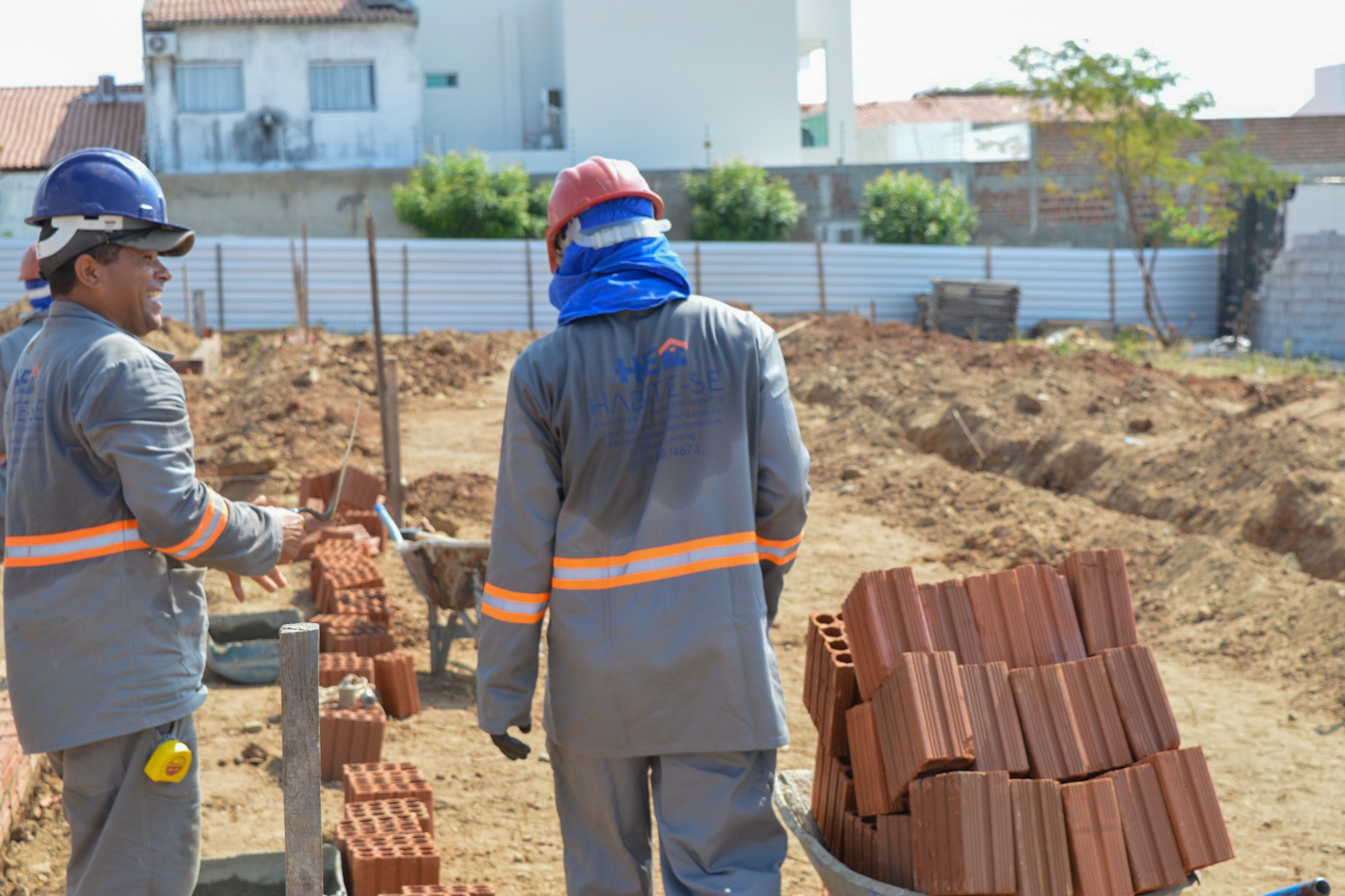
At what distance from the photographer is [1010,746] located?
277 centimetres

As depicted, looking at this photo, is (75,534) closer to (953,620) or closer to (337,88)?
(953,620)

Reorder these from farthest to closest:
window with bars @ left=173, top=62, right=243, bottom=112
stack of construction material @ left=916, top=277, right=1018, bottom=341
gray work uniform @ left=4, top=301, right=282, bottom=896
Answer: window with bars @ left=173, top=62, right=243, bottom=112, stack of construction material @ left=916, top=277, right=1018, bottom=341, gray work uniform @ left=4, top=301, right=282, bottom=896

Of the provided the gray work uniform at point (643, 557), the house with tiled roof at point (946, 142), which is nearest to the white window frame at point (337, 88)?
the house with tiled roof at point (946, 142)

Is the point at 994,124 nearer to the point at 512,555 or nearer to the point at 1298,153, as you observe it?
the point at 1298,153

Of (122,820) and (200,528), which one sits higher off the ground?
(200,528)

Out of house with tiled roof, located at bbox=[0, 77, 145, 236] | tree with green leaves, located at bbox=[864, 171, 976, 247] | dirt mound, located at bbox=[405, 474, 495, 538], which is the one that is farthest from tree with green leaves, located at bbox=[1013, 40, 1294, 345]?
house with tiled roof, located at bbox=[0, 77, 145, 236]

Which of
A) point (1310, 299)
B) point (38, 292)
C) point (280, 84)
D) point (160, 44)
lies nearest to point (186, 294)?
point (280, 84)

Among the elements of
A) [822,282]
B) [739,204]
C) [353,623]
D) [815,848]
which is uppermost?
[739,204]

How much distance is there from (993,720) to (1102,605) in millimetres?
460

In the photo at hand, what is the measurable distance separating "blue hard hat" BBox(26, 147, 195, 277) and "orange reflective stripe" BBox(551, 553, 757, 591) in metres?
1.26

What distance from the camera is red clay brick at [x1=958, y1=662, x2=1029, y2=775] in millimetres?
2750

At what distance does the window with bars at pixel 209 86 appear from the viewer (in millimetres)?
26328

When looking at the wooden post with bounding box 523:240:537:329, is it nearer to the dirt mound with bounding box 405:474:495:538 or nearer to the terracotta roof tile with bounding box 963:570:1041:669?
the dirt mound with bounding box 405:474:495:538

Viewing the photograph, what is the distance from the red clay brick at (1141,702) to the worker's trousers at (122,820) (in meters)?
2.10
